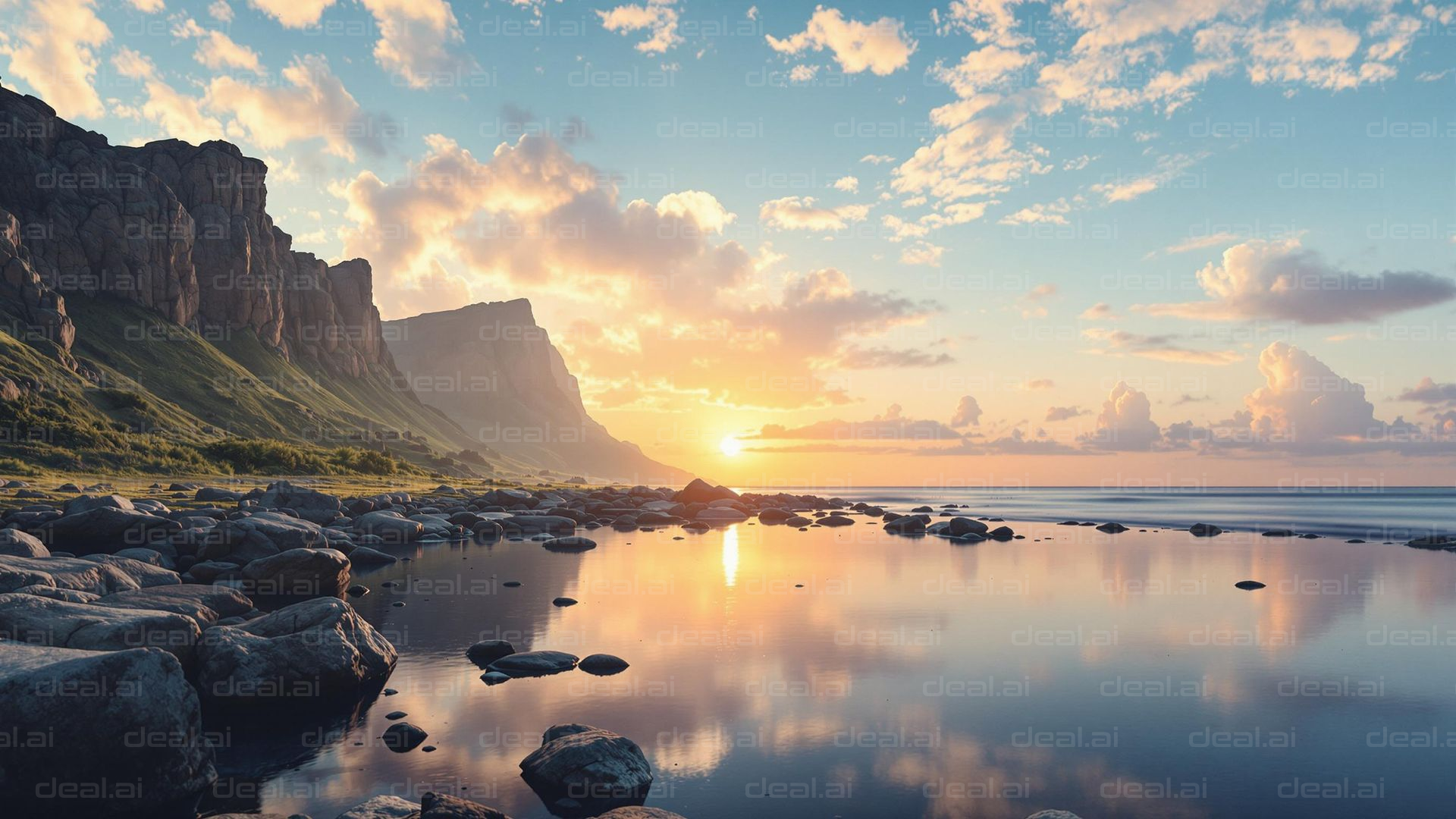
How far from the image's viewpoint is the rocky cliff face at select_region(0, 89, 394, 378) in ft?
367

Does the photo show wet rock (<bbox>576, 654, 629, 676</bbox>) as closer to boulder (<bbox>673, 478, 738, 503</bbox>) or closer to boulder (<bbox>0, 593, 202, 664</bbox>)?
boulder (<bbox>0, 593, 202, 664</bbox>)

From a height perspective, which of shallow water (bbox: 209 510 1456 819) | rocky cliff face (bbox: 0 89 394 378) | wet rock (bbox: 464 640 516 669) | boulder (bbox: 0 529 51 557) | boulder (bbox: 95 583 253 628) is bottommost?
shallow water (bbox: 209 510 1456 819)

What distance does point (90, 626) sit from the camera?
12547mm

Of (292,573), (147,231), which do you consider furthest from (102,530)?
(147,231)

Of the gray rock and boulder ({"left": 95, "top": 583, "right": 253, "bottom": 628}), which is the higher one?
boulder ({"left": 95, "top": 583, "right": 253, "bottom": 628})

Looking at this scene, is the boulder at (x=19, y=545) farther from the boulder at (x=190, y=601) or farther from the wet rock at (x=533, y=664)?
the wet rock at (x=533, y=664)

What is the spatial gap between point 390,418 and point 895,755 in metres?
183

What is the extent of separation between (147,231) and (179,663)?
5911 inches

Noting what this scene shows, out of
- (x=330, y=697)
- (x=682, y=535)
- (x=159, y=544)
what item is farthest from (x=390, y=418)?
(x=330, y=697)

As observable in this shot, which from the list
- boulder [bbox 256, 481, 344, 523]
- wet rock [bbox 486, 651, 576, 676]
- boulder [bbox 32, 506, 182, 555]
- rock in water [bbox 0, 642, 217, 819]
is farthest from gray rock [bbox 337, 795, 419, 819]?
boulder [bbox 256, 481, 344, 523]

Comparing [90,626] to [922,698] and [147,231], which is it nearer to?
[922,698]

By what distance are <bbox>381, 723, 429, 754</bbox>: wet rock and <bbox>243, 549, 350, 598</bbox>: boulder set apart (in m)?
12.9

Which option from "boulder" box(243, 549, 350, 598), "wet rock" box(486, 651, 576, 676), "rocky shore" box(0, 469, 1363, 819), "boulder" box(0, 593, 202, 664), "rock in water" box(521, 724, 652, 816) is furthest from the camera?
"boulder" box(243, 549, 350, 598)

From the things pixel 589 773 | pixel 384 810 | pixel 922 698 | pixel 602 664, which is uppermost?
pixel 384 810
